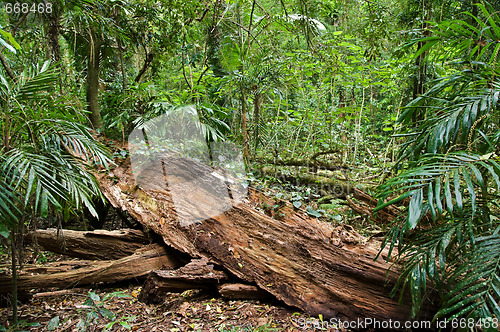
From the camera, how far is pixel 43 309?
2568mm

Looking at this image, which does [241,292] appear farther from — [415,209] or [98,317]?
[415,209]

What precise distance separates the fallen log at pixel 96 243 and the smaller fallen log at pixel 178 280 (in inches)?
27.4

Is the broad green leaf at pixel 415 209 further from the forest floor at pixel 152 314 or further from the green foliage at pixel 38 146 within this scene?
the green foliage at pixel 38 146

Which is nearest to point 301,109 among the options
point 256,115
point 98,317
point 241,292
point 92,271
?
point 256,115

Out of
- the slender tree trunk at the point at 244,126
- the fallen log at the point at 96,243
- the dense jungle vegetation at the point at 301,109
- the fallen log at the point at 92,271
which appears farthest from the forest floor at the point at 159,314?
the slender tree trunk at the point at 244,126

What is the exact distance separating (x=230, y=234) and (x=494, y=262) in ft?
6.84

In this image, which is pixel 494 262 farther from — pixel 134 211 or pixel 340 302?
pixel 134 211

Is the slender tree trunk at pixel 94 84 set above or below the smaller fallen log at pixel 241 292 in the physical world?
above

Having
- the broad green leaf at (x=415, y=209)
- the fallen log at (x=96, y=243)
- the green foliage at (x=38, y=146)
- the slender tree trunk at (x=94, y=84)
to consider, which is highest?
the slender tree trunk at (x=94, y=84)

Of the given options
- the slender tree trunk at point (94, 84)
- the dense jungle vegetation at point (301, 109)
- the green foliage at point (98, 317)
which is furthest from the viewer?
the slender tree trunk at point (94, 84)

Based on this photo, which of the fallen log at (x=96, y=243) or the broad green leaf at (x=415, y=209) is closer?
the broad green leaf at (x=415, y=209)

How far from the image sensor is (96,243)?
3.15 metres

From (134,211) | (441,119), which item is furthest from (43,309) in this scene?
(441,119)

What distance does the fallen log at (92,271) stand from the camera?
8.64ft
